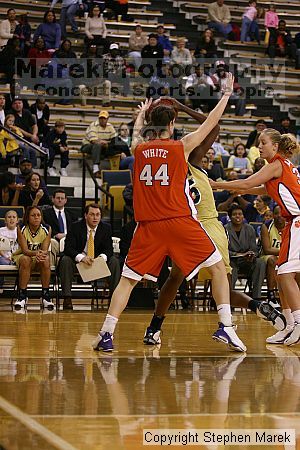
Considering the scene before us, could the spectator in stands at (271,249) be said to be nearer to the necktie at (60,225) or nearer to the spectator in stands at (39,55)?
the necktie at (60,225)

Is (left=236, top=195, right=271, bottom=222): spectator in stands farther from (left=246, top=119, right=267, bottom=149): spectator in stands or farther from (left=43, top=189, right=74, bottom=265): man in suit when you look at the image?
(left=246, top=119, right=267, bottom=149): spectator in stands

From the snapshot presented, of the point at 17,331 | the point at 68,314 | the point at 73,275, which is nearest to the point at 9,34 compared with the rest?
the point at 73,275

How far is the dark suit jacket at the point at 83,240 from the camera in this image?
40.4 ft

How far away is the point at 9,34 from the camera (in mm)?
19203

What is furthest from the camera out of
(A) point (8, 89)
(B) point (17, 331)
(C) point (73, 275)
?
(A) point (8, 89)

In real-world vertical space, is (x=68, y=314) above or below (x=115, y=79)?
below

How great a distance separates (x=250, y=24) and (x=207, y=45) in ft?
7.36

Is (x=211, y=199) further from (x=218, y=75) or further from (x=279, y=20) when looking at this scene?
(x=279, y=20)

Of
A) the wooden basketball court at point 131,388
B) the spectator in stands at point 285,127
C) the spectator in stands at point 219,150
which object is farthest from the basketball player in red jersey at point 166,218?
the spectator in stands at point 285,127

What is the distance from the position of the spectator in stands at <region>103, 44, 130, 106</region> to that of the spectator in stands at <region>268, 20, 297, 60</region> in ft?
15.4

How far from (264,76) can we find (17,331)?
1510cm

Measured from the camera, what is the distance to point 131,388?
5.28 m

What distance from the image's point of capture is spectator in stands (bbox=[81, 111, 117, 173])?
55.2ft

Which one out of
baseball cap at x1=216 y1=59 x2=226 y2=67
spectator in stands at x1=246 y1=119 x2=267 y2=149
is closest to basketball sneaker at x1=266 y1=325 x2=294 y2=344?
spectator in stands at x1=246 y1=119 x2=267 y2=149
